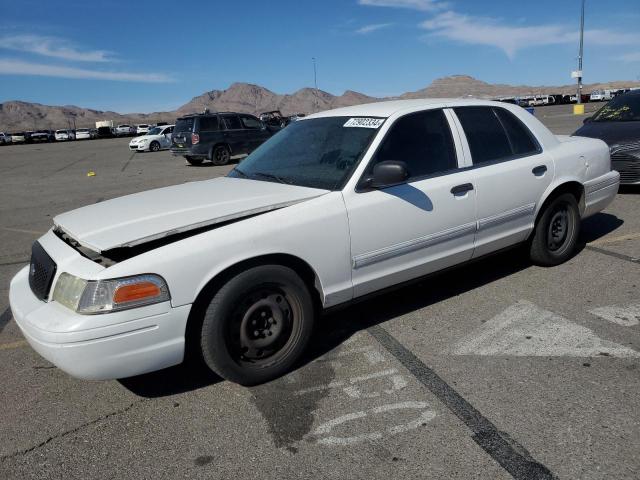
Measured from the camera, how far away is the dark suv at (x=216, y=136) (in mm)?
16953

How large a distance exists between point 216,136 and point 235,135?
27.0 inches

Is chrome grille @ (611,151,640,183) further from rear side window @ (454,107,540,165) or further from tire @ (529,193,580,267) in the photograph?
rear side window @ (454,107,540,165)

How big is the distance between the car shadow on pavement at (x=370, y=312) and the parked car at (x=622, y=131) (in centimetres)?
191

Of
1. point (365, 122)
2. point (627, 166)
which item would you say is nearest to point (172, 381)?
point (365, 122)

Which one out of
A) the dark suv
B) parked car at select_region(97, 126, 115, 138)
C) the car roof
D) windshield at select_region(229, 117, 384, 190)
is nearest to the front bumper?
windshield at select_region(229, 117, 384, 190)

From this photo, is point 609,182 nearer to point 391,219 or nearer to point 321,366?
point 391,219

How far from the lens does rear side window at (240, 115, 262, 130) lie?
17969mm

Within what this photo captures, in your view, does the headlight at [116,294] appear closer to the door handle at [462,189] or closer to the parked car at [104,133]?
the door handle at [462,189]

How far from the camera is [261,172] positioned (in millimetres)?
4145

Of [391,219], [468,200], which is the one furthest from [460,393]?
[468,200]

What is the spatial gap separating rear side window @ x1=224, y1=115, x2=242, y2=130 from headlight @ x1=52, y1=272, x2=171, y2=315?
50.3 feet

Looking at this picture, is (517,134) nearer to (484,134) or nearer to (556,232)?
(484,134)

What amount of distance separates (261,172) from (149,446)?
7.08 feet

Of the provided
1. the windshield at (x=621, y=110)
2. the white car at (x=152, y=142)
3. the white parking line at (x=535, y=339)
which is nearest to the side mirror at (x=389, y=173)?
the white parking line at (x=535, y=339)
